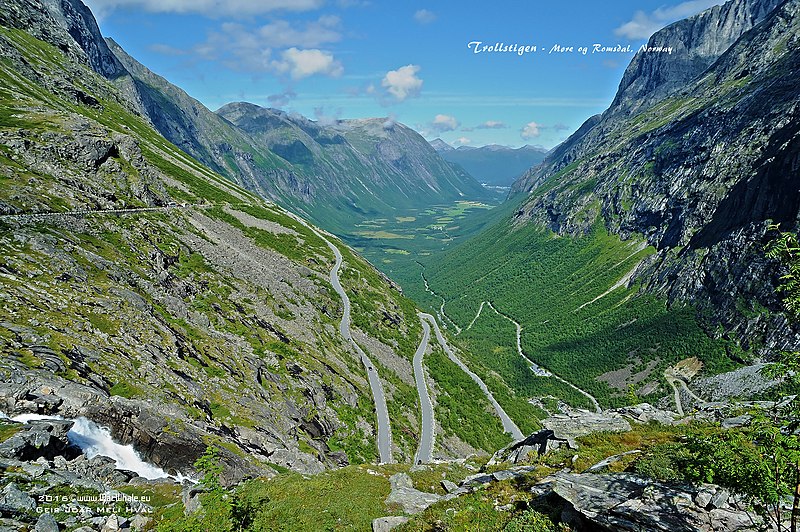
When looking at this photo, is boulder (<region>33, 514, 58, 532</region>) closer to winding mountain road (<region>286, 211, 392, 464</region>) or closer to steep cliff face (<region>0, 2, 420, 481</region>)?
steep cliff face (<region>0, 2, 420, 481</region>)

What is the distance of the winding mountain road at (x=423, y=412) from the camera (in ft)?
203

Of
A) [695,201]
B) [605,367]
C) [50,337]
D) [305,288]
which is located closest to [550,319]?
[605,367]

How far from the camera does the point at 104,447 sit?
90.4 ft

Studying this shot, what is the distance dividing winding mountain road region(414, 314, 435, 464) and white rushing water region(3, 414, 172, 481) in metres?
35.5

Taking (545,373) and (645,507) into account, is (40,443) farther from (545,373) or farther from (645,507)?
(545,373)

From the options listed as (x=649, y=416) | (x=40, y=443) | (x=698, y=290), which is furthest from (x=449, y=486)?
(x=698, y=290)

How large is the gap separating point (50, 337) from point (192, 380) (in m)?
12.8

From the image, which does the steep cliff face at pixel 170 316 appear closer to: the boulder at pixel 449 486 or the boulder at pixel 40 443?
the boulder at pixel 40 443

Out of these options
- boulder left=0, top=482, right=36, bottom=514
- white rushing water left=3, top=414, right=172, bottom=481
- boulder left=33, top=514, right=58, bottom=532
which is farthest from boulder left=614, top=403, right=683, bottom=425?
boulder left=0, top=482, right=36, bottom=514

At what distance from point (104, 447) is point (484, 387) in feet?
280

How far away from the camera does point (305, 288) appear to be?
98062 millimetres

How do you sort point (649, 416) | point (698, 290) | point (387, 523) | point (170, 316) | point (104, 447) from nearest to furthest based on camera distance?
point (387, 523)
point (104, 447)
point (649, 416)
point (170, 316)
point (698, 290)

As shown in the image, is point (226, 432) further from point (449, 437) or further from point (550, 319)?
point (550, 319)

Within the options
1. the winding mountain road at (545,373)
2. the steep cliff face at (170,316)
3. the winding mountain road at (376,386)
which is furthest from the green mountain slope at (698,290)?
the steep cliff face at (170,316)
